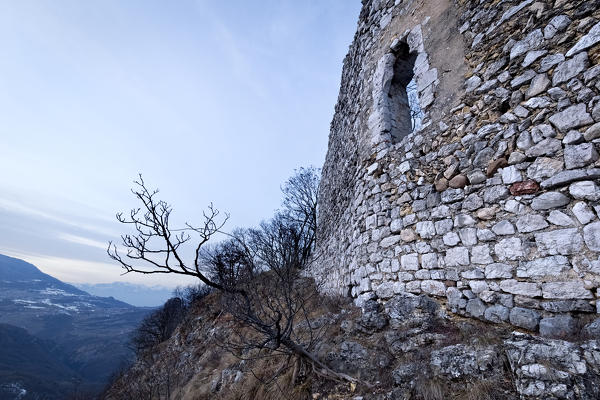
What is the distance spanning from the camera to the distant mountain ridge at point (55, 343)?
A: 43.3 meters

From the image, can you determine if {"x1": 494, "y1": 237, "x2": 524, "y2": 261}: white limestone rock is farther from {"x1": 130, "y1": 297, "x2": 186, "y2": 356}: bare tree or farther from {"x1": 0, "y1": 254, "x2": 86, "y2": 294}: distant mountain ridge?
{"x1": 0, "y1": 254, "x2": 86, "y2": 294}: distant mountain ridge

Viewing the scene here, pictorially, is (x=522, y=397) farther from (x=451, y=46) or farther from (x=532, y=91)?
(x=451, y=46)

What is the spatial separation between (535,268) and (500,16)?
2848 mm

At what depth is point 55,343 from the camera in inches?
2899

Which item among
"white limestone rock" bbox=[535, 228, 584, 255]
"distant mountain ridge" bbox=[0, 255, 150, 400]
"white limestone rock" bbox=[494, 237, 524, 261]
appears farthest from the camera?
"distant mountain ridge" bbox=[0, 255, 150, 400]

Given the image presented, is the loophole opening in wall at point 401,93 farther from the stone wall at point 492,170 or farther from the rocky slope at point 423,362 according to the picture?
the rocky slope at point 423,362

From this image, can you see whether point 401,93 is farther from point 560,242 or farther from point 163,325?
point 163,325

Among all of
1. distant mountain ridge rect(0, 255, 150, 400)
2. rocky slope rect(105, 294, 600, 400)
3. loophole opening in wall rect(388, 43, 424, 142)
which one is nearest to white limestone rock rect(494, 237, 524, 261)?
rocky slope rect(105, 294, 600, 400)

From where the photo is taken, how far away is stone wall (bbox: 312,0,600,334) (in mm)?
2217

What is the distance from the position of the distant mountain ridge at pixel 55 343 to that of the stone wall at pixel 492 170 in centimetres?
3588

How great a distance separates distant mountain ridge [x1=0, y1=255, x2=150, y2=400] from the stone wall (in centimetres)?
3588

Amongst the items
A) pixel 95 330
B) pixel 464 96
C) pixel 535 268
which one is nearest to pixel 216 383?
pixel 535 268

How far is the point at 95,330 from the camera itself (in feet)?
277

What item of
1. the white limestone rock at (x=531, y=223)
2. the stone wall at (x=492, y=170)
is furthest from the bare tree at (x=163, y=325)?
the white limestone rock at (x=531, y=223)
